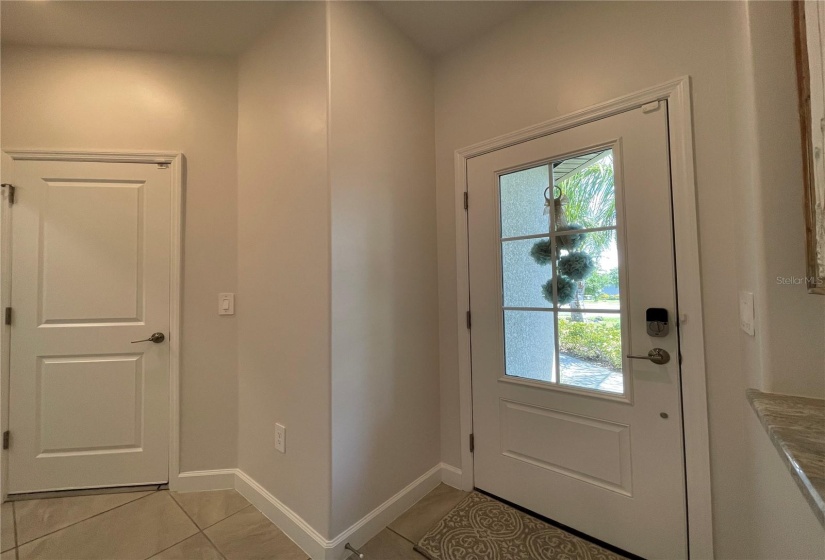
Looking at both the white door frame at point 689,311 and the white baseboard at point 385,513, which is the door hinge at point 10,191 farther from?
the white door frame at point 689,311

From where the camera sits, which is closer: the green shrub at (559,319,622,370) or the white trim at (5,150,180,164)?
the green shrub at (559,319,622,370)

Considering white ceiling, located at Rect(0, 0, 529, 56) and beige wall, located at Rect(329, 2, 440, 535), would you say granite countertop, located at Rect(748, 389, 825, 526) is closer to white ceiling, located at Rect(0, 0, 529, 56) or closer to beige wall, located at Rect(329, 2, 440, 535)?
beige wall, located at Rect(329, 2, 440, 535)

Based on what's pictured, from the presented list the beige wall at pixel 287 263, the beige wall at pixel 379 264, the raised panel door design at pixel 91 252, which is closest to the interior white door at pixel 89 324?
the raised panel door design at pixel 91 252

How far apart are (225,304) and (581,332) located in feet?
6.41

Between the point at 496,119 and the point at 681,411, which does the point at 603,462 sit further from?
the point at 496,119

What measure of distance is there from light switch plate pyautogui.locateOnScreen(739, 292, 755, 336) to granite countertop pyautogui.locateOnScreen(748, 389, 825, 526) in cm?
20

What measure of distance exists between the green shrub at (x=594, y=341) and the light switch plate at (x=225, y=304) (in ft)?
6.04

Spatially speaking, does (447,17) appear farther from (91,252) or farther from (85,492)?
(85,492)

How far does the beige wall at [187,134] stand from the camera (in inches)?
71.8

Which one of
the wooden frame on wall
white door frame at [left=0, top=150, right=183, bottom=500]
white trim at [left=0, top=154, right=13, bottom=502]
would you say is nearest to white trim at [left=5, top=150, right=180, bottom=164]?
white door frame at [left=0, top=150, right=183, bottom=500]

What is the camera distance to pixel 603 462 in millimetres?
1407

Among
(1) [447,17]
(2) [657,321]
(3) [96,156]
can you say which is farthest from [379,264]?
(3) [96,156]

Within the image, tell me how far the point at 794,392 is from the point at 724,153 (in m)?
0.83

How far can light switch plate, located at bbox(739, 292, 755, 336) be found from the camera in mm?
1013
